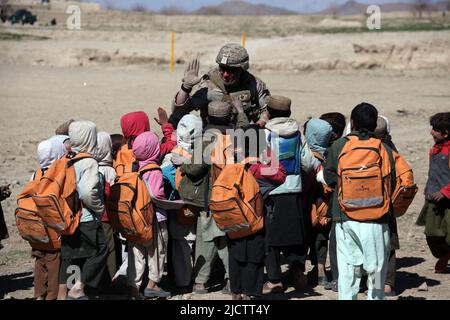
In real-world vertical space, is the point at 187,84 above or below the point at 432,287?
above

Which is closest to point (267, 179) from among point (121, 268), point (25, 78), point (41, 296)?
point (121, 268)

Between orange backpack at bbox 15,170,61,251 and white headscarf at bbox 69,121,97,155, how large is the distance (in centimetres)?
46

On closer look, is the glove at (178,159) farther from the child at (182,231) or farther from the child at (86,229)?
the child at (86,229)

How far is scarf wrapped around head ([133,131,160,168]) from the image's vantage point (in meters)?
7.55

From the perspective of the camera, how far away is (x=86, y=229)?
22.8ft

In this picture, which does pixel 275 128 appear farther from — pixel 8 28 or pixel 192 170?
pixel 8 28

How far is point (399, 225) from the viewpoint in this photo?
36.3 feet

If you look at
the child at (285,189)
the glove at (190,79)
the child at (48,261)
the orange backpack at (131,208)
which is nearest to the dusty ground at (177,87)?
the child at (285,189)

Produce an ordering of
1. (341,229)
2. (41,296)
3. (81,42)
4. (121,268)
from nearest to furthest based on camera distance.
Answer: (341,229)
(41,296)
(121,268)
(81,42)

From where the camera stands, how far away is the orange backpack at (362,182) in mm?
6602

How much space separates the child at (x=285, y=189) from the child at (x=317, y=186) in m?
0.27

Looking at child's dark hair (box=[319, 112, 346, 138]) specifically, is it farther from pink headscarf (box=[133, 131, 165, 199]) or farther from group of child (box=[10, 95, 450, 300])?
pink headscarf (box=[133, 131, 165, 199])

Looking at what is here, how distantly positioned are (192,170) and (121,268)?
1191 mm

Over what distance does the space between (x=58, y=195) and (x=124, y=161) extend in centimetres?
114
